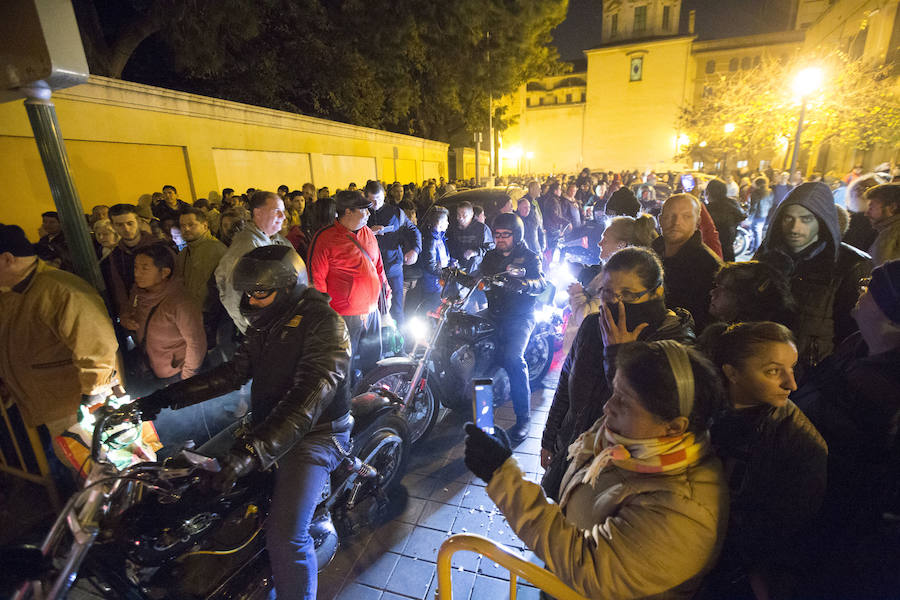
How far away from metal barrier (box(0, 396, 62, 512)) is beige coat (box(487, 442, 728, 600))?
3872mm

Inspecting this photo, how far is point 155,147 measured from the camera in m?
9.22

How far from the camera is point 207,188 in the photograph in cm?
1052

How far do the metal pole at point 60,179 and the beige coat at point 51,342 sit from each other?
0.93 ft

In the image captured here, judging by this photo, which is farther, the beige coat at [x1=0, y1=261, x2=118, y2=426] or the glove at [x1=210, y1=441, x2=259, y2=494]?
the beige coat at [x1=0, y1=261, x2=118, y2=426]

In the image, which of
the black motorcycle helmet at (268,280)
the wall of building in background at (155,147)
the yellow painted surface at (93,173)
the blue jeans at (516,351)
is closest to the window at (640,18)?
the wall of building in background at (155,147)

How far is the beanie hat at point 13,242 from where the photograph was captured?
2593mm

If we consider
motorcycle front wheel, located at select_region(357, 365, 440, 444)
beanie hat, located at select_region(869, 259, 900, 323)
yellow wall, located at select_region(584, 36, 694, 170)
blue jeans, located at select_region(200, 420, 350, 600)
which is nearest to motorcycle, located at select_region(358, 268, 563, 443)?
motorcycle front wheel, located at select_region(357, 365, 440, 444)

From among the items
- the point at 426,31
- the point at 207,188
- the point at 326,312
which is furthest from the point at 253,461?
the point at 426,31

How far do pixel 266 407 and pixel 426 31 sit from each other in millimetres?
19178

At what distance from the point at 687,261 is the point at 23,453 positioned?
216 inches

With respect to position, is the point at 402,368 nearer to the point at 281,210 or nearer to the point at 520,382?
the point at 520,382

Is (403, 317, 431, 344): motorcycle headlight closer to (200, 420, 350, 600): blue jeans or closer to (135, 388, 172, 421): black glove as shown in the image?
(200, 420, 350, 600): blue jeans

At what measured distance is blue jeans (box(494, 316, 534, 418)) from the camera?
410 centimetres

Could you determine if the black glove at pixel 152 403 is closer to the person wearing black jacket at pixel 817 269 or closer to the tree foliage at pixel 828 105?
the person wearing black jacket at pixel 817 269
